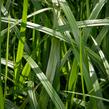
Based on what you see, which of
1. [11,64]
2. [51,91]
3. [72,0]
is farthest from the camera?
[72,0]

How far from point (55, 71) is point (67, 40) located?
0.26 ft

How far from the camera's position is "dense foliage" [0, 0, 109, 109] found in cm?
71

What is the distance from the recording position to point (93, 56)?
0.78 metres

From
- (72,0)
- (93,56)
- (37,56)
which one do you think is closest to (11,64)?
(37,56)

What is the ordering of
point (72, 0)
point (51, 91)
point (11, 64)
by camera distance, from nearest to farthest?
point (51, 91)
point (11, 64)
point (72, 0)

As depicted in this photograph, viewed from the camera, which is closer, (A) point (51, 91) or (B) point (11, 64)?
A: (A) point (51, 91)

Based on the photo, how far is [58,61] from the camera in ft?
2.48

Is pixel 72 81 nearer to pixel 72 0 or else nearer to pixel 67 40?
pixel 67 40

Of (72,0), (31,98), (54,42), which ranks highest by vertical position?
(72,0)

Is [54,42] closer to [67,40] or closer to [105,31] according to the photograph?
[67,40]

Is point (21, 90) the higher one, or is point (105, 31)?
point (105, 31)

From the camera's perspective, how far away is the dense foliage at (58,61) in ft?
2.34

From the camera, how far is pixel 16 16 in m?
1.05

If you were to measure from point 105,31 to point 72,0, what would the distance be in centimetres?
24
